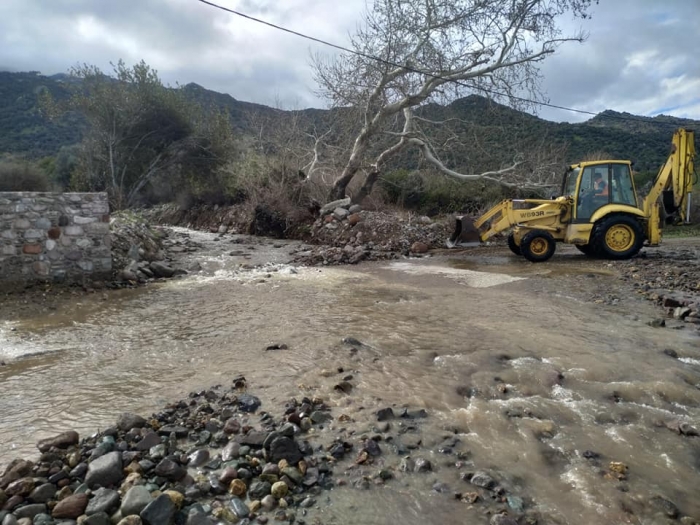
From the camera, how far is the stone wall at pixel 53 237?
7613 millimetres

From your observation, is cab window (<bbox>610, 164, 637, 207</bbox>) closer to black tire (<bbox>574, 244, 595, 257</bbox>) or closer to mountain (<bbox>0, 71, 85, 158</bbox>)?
black tire (<bbox>574, 244, 595, 257</bbox>)

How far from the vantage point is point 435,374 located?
415 cm

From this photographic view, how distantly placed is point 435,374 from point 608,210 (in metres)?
7.87

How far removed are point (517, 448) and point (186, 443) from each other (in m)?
2.19

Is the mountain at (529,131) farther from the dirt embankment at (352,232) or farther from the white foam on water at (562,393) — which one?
the white foam on water at (562,393)

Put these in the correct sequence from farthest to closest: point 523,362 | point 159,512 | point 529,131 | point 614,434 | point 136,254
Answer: point 529,131 → point 136,254 → point 523,362 → point 614,434 → point 159,512

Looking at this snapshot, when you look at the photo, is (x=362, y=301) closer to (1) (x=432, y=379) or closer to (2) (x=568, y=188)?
(1) (x=432, y=379)

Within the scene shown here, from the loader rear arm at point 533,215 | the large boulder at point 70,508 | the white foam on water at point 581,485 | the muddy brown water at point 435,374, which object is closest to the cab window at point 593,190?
the loader rear arm at point 533,215

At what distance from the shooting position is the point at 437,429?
3168 millimetres

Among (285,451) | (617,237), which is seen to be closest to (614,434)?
(285,451)

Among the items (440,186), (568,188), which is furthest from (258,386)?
(440,186)

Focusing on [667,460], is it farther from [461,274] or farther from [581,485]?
[461,274]

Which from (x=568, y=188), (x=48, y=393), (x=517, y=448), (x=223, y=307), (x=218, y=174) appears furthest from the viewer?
(x=218, y=174)

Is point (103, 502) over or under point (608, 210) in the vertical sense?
under
